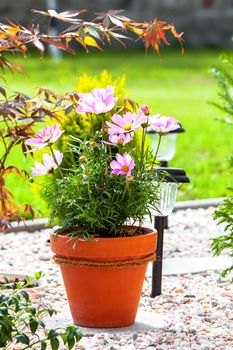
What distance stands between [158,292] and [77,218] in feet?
3.48

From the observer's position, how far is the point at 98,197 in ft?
13.8

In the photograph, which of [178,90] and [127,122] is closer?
[127,122]

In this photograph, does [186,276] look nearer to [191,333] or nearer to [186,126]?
[191,333]

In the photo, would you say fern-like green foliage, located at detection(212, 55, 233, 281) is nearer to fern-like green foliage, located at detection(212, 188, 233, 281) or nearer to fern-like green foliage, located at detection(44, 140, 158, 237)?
fern-like green foliage, located at detection(212, 188, 233, 281)

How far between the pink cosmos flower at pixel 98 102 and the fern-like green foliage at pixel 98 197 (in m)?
0.16

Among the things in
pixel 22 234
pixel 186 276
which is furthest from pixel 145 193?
pixel 22 234

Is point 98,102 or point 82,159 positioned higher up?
point 98,102

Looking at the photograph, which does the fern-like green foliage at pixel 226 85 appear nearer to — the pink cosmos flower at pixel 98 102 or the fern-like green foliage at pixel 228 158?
the fern-like green foliage at pixel 228 158

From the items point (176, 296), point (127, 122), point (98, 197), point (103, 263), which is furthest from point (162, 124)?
point (176, 296)

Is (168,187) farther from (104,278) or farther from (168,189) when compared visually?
(104,278)

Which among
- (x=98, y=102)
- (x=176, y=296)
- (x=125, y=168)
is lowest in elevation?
(x=176, y=296)

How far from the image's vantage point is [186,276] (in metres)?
5.66

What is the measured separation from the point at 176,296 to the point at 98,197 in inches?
45.1

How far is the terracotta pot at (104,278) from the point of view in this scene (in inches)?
165
